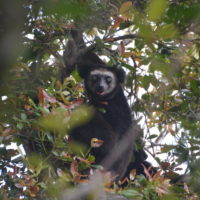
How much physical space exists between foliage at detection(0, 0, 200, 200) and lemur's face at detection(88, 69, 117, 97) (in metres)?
0.89

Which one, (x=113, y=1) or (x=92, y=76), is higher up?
(x=113, y=1)

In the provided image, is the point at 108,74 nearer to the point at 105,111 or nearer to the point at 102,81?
the point at 102,81

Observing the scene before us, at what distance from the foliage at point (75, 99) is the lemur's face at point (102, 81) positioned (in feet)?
2.93

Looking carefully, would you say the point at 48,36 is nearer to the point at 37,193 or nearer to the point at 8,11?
the point at 37,193

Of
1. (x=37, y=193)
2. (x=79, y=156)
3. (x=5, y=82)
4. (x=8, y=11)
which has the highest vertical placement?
(x=8, y=11)

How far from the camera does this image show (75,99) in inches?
150

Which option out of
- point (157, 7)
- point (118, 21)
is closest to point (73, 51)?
point (118, 21)

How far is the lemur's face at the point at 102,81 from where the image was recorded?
19.9 ft

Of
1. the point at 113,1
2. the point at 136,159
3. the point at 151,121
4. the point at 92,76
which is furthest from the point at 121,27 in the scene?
the point at 136,159

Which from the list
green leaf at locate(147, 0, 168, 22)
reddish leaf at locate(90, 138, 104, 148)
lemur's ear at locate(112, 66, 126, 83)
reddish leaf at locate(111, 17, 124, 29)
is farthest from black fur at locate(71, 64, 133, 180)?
green leaf at locate(147, 0, 168, 22)

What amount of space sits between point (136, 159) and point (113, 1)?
132 inches

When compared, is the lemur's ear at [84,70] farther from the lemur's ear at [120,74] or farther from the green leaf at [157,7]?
the green leaf at [157,7]

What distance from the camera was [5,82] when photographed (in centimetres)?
55

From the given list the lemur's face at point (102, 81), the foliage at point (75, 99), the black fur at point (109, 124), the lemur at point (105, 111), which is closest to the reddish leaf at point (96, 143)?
the foliage at point (75, 99)
